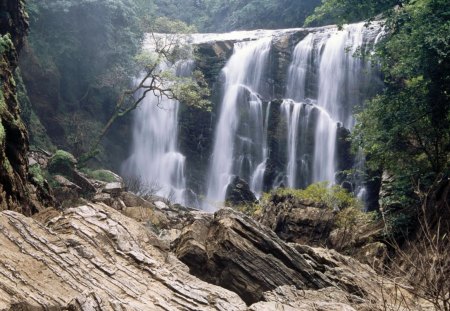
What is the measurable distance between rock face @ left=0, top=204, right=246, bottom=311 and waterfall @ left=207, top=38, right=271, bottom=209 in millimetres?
17112

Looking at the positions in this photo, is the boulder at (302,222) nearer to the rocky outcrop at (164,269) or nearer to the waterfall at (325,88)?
the rocky outcrop at (164,269)

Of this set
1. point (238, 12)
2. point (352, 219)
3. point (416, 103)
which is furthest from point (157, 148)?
point (238, 12)

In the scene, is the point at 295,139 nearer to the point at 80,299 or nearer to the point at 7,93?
the point at 7,93

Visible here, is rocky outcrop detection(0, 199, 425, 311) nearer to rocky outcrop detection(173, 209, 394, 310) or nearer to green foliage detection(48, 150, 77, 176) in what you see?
rocky outcrop detection(173, 209, 394, 310)

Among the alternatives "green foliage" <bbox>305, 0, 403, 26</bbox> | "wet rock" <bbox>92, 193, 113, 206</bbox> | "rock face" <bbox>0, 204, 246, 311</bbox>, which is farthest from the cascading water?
"rock face" <bbox>0, 204, 246, 311</bbox>

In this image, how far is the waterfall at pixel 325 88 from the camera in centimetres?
2341

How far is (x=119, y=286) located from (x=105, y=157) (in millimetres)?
20208

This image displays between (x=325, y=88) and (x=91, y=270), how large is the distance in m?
21.8

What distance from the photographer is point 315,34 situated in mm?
27094

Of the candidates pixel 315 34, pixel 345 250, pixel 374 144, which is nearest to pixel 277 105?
pixel 315 34

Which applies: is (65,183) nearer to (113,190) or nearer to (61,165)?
(61,165)

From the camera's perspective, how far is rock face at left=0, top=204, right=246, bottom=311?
463cm

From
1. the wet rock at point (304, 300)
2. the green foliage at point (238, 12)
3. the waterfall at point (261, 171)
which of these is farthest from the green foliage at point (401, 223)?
the green foliage at point (238, 12)

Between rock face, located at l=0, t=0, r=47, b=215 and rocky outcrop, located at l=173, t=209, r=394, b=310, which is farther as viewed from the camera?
rock face, located at l=0, t=0, r=47, b=215
